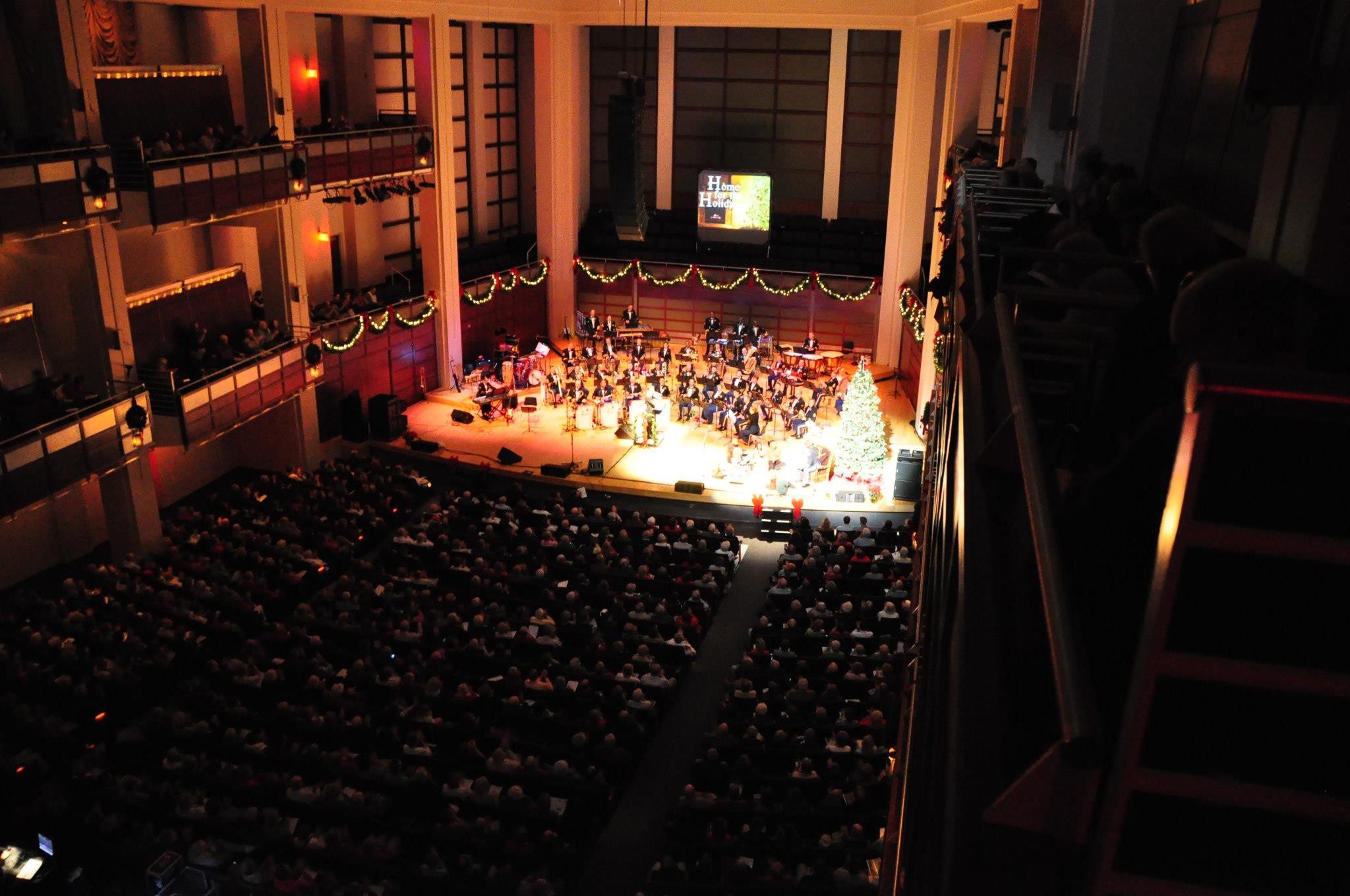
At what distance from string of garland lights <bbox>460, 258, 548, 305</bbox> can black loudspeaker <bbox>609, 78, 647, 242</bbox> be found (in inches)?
260

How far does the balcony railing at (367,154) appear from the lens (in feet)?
65.5

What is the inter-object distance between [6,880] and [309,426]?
493 inches

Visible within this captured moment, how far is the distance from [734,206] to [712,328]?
3.46 meters

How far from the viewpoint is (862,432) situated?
20.1 metres

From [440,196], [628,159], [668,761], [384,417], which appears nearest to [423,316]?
[440,196]

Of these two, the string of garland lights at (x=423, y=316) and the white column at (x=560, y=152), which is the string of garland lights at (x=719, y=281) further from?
the string of garland lights at (x=423, y=316)

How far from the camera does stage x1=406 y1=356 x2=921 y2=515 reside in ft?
65.8

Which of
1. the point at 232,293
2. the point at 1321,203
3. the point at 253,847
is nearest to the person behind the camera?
the point at 1321,203

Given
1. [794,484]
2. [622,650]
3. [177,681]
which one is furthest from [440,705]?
[794,484]

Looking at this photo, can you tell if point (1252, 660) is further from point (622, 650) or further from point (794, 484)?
point (794, 484)

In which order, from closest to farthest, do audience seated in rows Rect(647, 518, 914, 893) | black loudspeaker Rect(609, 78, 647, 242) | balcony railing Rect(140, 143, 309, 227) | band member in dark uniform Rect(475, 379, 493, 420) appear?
audience seated in rows Rect(647, 518, 914, 893)
balcony railing Rect(140, 143, 309, 227)
black loudspeaker Rect(609, 78, 647, 242)
band member in dark uniform Rect(475, 379, 493, 420)

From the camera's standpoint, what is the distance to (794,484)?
20453mm

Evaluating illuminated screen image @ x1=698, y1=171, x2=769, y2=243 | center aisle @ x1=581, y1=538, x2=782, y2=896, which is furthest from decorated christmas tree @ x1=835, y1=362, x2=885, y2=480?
illuminated screen image @ x1=698, y1=171, x2=769, y2=243

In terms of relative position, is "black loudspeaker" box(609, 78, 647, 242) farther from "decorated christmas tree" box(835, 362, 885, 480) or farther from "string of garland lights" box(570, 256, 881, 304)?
"string of garland lights" box(570, 256, 881, 304)
